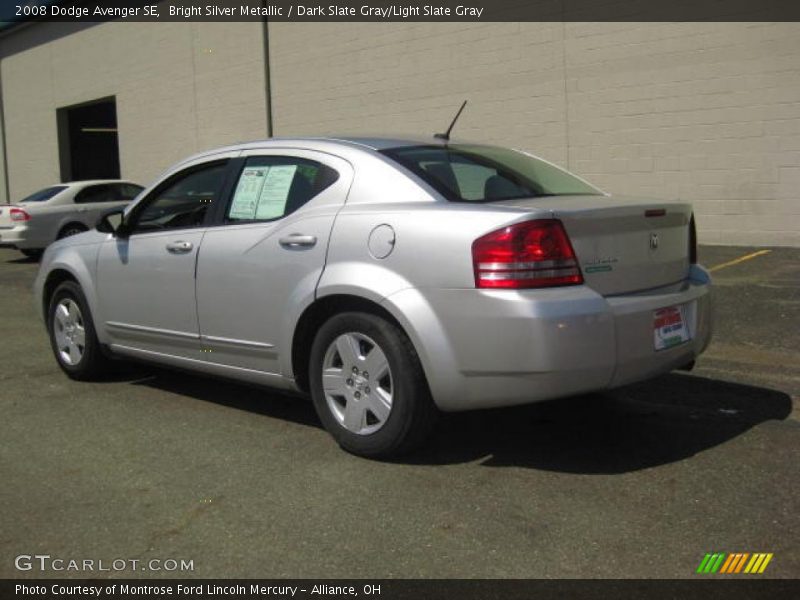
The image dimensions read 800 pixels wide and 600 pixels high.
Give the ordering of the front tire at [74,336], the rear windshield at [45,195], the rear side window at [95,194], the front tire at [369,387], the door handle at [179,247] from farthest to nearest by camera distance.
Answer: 1. the rear side window at [95,194]
2. the rear windshield at [45,195]
3. the front tire at [74,336]
4. the door handle at [179,247]
5. the front tire at [369,387]

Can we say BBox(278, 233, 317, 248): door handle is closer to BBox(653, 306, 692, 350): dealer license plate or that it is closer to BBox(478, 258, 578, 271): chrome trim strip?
BBox(478, 258, 578, 271): chrome trim strip

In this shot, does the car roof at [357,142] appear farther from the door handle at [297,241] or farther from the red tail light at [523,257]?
the red tail light at [523,257]

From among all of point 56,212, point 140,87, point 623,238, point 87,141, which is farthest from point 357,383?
point 87,141

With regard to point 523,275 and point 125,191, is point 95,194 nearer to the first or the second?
point 125,191

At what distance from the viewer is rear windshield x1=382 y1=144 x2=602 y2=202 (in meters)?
4.29

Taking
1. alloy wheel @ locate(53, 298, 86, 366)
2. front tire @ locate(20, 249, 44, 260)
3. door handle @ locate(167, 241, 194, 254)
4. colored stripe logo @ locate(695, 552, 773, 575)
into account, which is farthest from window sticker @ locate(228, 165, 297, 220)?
front tire @ locate(20, 249, 44, 260)

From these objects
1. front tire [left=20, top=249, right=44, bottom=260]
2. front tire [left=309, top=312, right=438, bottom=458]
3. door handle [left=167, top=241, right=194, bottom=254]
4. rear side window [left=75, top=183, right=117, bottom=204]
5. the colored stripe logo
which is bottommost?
the colored stripe logo

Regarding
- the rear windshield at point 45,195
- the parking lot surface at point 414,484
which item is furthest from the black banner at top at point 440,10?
the parking lot surface at point 414,484

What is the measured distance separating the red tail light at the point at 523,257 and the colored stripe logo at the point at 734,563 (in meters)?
1.26

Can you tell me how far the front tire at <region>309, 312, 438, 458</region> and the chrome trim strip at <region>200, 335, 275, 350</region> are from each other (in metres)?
0.37

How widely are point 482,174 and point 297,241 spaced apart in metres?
1.04

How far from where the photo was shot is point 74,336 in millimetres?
6016

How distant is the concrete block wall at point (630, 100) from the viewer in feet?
35.4
